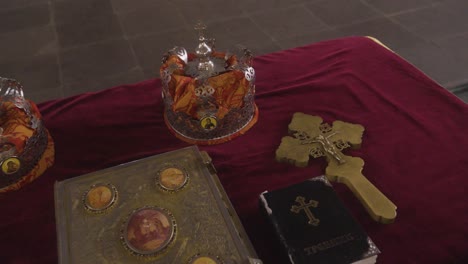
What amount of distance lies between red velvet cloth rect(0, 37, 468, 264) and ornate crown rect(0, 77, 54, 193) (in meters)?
0.03

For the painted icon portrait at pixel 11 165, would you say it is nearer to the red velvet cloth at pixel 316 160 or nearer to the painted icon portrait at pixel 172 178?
the red velvet cloth at pixel 316 160

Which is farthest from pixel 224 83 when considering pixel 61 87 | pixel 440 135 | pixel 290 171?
pixel 61 87

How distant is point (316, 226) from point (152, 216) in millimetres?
307

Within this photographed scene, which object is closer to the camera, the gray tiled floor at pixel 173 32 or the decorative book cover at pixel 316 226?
the decorative book cover at pixel 316 226

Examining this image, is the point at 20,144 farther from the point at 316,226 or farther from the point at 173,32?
the point at 173,32

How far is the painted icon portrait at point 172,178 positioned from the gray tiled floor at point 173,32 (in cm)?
132

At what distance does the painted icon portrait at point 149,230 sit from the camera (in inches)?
29.2

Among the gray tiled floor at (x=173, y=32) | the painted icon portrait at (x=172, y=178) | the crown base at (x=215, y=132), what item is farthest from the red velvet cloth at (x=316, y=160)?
the gray tiled floor at (x=173, y=32)

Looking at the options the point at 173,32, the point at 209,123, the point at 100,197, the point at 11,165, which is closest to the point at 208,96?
the point at 209,123

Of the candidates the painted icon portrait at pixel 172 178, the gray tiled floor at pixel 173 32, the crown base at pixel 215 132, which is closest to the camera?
the painted icon portrait at pixel 172 178

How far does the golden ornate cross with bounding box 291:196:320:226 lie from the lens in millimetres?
783

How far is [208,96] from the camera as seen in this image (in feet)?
3.36

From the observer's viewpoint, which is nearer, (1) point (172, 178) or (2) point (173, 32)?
(1) point (172, 178)

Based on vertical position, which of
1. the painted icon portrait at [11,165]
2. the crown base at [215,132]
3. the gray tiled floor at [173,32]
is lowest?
the gray tiled floor at [173,32]
